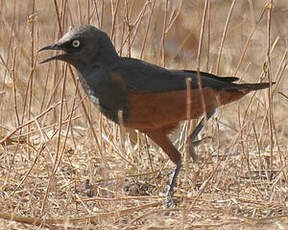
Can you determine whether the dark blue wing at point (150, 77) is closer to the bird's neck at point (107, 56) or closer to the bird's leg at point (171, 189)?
the bird's neck at point (107, 56)

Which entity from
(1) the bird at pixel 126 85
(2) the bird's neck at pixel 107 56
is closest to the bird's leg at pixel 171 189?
(1) the bird at pixel 126 85

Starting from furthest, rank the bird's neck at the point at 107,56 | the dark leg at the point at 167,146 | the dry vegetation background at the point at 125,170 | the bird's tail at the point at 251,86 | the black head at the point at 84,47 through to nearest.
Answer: the bird's tail at the point at 251,86, the dark leg at the point at 167,146, the bird's neck at the point at 107,56, the black head at the point at 84,47, the dry vegetation background at the point at 125,170

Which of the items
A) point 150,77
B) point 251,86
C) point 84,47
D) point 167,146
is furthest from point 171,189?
point 84,47

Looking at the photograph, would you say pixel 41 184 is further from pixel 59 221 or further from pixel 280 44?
pixel 280 44

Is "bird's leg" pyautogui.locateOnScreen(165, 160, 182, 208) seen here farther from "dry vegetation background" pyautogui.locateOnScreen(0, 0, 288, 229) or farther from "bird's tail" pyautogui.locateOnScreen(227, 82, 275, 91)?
"bird's tail" pyautogui.locateOnScreen(227, 82, 275, 91)

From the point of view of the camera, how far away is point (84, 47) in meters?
4.83

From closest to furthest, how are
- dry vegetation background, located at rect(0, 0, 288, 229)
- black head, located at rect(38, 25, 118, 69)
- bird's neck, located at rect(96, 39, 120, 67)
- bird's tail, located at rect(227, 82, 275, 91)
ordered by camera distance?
1. dry vegetation background, located at rect(0, 0, 288, 229)
2. black head, located at rect(38, 25, 118, 69)
3. bird's neck, located at rect(96, 39, 120, 67)
4. bird's tail, located at rect(227, 82, 275, 91)

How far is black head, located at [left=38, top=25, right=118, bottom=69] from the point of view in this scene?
15.6 ft

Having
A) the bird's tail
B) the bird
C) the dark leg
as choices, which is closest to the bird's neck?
the bird

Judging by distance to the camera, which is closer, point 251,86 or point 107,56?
point 107,56

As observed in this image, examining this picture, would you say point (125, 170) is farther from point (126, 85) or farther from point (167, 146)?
point (126, 85)

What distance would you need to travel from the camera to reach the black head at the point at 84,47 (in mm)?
4770

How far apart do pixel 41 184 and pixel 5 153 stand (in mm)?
362

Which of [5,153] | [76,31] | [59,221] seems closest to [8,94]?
[5,153]
